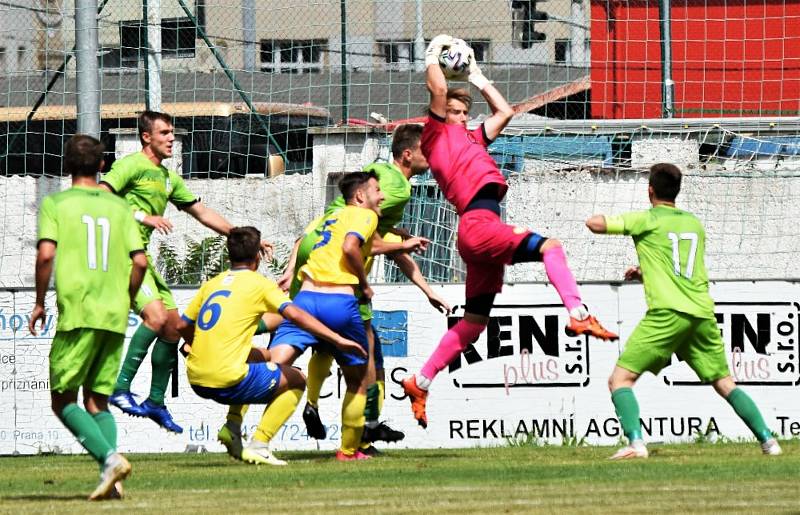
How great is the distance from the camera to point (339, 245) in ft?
32.8

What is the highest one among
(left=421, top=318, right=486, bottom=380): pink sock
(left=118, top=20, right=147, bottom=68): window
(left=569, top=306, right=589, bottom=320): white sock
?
(left=118, top=20, right=147, bottom=68): window

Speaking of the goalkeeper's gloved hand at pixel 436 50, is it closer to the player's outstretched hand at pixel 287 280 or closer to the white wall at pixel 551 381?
the player's outstretched hand at pixel 287 280

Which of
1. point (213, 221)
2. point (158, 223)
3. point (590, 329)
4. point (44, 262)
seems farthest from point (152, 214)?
point (590, 329)

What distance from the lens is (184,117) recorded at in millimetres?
16656

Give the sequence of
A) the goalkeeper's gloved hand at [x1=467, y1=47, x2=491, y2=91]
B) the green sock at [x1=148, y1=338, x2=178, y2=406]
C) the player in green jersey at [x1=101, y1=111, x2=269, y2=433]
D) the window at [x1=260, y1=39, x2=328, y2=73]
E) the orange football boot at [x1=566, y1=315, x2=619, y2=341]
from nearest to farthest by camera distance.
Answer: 1. the orange football boot at [x1=566, y1=315, x2=619, y2=341]
2. the goalkeeper's gloved hand at [x1=467, y1=47, x2=491, y2=91]
3. the player in green jersey at [x1=101, y1=111, x2=269, y2=433]
4. the green sock at [x1=148, y1=338, x2=178, y2=406]
5. the window at [x1=260, y1=39, x2=328, y2=73]

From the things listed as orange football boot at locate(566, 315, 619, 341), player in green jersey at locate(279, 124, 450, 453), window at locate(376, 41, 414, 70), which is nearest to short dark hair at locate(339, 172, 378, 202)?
player in green jersey at locate(279, 124, 450, 453)

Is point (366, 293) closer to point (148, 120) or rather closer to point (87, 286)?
point (148, 120)

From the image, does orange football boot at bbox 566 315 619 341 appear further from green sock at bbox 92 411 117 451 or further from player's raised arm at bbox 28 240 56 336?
player's raised arm at bbox 28 240 56 336

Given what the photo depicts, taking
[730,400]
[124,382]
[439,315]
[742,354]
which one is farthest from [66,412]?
[742,354]

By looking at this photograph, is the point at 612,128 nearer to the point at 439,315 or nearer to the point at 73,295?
the point at 439,315

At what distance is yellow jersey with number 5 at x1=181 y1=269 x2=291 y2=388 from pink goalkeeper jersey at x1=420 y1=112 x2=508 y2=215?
1296 mm

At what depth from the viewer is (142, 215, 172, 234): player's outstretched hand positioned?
33.1 ft

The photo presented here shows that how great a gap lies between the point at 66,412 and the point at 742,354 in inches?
254

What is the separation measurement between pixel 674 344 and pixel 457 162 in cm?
177
